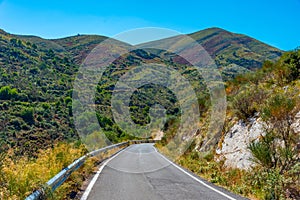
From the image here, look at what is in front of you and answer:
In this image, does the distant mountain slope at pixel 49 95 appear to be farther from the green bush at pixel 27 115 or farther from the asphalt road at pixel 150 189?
the asphalt road at pixel 150 189

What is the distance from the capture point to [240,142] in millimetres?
11641

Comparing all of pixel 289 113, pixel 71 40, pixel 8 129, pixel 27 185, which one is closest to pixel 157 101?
pixel 8 129

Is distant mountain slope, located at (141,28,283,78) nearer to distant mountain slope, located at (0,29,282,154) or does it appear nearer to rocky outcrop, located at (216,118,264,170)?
distant mountain slope, located at (0,29,282,154)

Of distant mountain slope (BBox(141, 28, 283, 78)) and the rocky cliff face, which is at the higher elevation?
distant mountain slope (BBox(141, 28, 283, 78))

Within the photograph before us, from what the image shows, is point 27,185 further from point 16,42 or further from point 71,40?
point 71,40

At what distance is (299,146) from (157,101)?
58.2 m

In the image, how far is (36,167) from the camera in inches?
238

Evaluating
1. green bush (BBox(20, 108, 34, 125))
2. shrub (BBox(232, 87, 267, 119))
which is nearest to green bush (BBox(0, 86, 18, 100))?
green bush (BBox(20, 108, 34, 125))

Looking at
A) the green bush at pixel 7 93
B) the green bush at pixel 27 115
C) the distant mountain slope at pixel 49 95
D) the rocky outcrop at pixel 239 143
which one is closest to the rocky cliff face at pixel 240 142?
the rocky outcrop at pixel 239 143

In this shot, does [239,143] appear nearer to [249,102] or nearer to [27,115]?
[249,102]

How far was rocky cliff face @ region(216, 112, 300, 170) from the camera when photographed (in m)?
10.0

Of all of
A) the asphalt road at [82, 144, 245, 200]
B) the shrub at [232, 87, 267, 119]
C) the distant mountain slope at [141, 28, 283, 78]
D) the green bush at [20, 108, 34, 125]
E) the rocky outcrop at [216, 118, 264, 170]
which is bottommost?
the green bush at [20, 108, 34, 125]

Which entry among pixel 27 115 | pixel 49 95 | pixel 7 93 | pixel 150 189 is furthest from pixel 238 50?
pixel 150 189

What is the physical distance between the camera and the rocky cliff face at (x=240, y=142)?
32.9 ft
